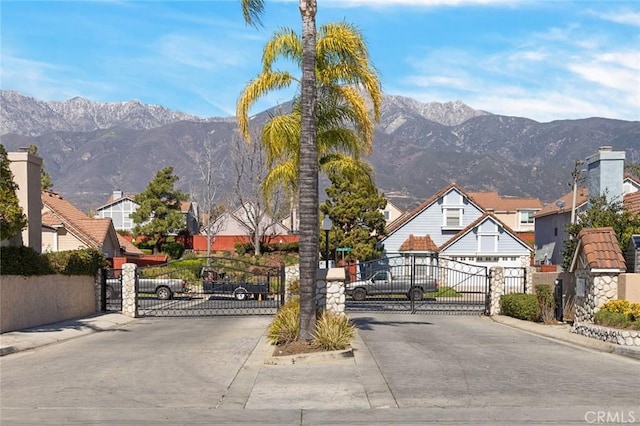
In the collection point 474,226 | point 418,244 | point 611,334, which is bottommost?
point 611,334

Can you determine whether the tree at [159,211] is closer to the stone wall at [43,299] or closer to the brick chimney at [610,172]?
the stone wall at [43,299]

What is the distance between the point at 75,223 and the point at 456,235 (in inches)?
1017

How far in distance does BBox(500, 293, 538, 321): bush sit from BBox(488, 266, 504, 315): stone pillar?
1.38ft

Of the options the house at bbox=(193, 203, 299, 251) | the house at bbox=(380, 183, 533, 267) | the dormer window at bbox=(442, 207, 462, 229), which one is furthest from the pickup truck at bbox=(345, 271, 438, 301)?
the house at bbox=(193, 203, 299, 251)

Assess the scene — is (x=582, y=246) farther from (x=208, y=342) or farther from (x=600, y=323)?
(x=208, y=342)

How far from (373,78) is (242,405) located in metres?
12.2

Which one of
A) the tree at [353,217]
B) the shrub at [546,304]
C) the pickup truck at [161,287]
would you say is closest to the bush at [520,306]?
the shrub at [546,304]

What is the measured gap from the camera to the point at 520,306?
91.4ft

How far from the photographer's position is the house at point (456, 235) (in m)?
55.2

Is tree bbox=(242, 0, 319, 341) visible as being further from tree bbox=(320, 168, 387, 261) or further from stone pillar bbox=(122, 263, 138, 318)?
tree bbox=(320, 168, 387, 261)

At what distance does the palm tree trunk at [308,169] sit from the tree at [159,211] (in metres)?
55.7

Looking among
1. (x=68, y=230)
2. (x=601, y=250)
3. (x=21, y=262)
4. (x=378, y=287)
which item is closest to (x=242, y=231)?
(x=68, y=230)

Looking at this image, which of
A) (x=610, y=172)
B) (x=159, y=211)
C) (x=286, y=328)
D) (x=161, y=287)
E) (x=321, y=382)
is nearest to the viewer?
(x=321, y=382)

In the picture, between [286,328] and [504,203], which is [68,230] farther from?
[504,203]
